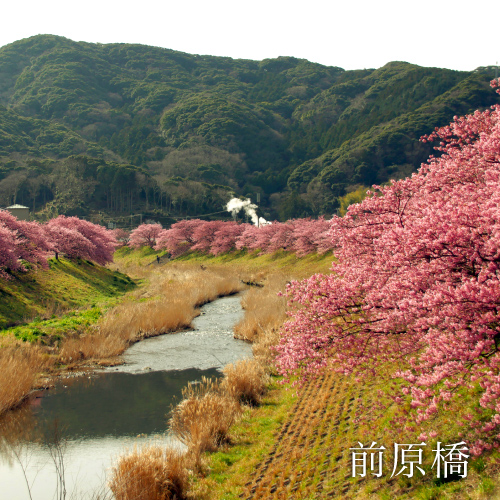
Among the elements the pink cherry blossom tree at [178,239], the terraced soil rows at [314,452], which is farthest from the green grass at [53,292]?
the pink cherry blossom tree at [178,239]

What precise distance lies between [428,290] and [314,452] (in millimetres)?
4876

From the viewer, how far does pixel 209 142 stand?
499 ft

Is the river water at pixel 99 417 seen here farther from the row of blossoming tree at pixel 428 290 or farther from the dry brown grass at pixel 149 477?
the row of blossoming tree at pixel 428 290

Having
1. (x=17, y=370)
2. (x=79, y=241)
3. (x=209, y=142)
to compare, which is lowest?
(x=17, y=370)

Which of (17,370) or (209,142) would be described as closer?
(17,370)

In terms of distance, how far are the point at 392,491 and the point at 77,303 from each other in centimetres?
2209

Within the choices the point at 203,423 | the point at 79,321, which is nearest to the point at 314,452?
the point at 203,423

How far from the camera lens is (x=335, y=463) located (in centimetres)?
802

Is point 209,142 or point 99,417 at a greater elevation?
point 209,142

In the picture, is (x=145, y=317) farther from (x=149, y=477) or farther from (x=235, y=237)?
(x=235, y=237)

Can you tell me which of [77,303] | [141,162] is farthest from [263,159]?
[77,303]

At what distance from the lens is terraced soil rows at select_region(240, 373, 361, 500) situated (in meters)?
7.57

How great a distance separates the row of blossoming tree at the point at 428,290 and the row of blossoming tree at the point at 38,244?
18965 millimetres

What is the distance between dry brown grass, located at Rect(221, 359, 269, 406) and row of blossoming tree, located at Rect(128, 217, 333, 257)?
2912cm
